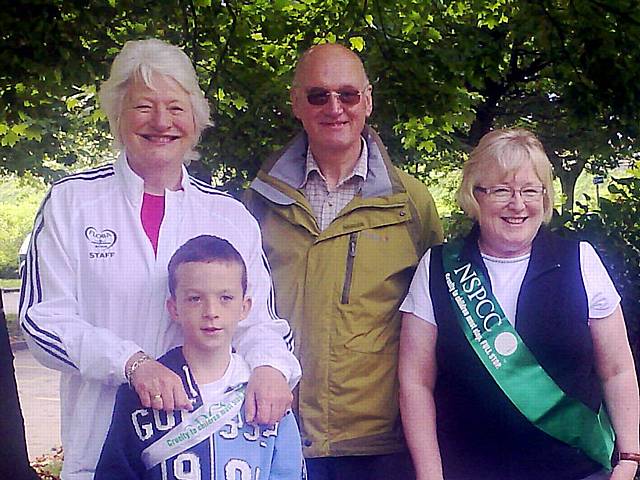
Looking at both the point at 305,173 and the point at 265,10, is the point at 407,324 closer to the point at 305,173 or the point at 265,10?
the point at 305,173

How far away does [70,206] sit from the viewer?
197cm

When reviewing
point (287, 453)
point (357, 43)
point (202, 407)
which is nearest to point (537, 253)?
point (287, 453)

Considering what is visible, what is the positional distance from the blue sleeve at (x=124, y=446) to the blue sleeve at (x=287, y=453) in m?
0.32

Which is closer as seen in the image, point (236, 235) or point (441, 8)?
point (236, 235)

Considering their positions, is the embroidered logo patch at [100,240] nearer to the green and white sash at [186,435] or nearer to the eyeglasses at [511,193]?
the green and white sash at [186,435]

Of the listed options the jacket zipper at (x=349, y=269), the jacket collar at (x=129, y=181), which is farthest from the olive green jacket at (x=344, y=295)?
the jacket collar at (x=129, y=181)

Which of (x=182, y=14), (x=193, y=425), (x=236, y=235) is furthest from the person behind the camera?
(x=182, y=14)

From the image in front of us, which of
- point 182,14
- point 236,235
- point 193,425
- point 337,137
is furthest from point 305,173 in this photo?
point 182,14

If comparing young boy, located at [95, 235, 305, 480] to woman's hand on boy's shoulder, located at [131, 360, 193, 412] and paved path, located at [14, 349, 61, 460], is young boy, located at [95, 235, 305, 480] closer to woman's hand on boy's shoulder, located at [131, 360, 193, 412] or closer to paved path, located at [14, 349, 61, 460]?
woman's hand on boy's shoulder, located at [131, 360, 193, 412]

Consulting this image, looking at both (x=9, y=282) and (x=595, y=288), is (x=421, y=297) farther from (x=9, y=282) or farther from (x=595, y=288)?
(x=9, y=282)

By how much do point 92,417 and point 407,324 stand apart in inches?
32.0

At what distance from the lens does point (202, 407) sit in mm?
1945

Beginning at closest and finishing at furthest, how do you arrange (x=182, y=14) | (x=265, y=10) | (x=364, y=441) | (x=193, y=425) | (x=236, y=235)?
1. (x=193, y=425)
2. (x=236, y=235)
3. (x=364, y=441)
4. (x=182, y=14)
5. (x=265, y=10)

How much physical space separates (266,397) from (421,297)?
0.49m
